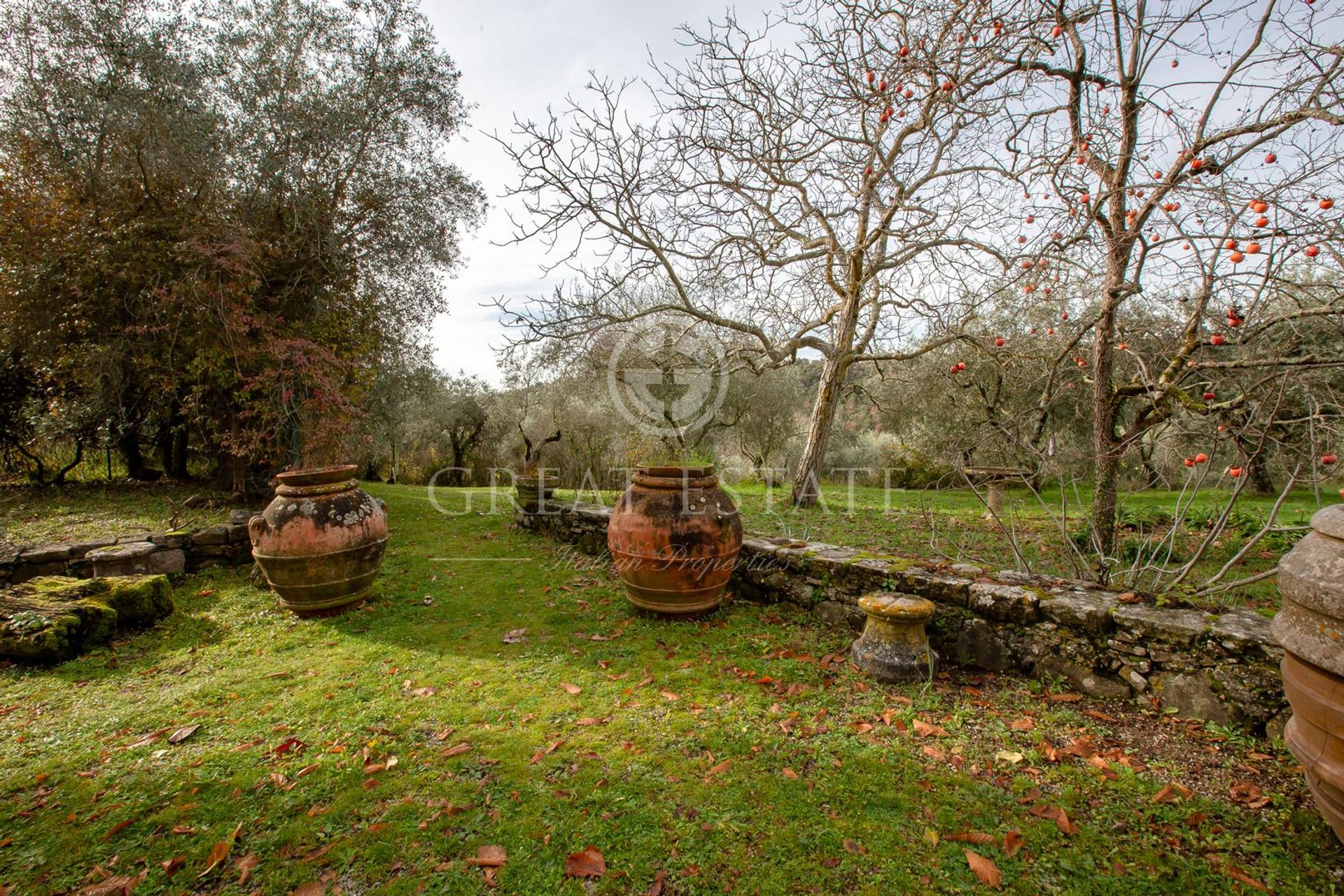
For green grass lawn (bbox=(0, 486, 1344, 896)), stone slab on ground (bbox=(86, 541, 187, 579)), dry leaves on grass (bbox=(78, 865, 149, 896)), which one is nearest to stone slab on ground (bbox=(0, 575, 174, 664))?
green grass lawn (bbox=(0, 486, 1344, 896))

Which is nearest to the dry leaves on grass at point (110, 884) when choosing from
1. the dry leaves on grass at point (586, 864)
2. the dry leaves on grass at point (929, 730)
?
the dry leaves on grass at point (586, 864)

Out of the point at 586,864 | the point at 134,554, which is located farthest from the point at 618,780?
the point at 134,554

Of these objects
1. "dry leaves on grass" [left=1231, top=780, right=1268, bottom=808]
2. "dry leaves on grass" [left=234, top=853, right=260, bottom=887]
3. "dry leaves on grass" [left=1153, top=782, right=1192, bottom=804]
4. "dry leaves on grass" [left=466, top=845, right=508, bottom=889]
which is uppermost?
"dry leaves on grass" [left=1231, top=780, right=1268, bottom=808]

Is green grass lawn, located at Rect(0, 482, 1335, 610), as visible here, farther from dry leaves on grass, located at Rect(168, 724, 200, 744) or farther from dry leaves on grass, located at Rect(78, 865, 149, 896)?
dry leaves on grass, located at Rect(78, 865, 149, 896)

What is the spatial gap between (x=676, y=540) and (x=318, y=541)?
3.17m

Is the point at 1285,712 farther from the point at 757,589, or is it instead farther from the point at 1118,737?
the point at 757,589

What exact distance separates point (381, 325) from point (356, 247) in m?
1.32

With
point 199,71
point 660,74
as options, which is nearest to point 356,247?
point 199,71

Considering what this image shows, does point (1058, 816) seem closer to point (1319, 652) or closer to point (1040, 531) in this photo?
point (1319, 652)

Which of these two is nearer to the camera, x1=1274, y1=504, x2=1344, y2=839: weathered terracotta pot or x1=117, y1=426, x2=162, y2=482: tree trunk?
x1=1274, y1=504, x2=1344, y2=839: weathered terracotta pot

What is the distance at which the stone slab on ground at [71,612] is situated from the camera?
407 cm

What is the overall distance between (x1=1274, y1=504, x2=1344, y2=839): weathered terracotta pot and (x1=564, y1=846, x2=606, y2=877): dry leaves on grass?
2.65 metres

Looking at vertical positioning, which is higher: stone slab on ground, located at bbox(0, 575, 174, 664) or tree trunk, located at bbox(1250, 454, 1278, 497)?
tree trunk, located at bbox(1250, 454, 1278, 497)

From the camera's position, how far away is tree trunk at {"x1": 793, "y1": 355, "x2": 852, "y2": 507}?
9477 mm
